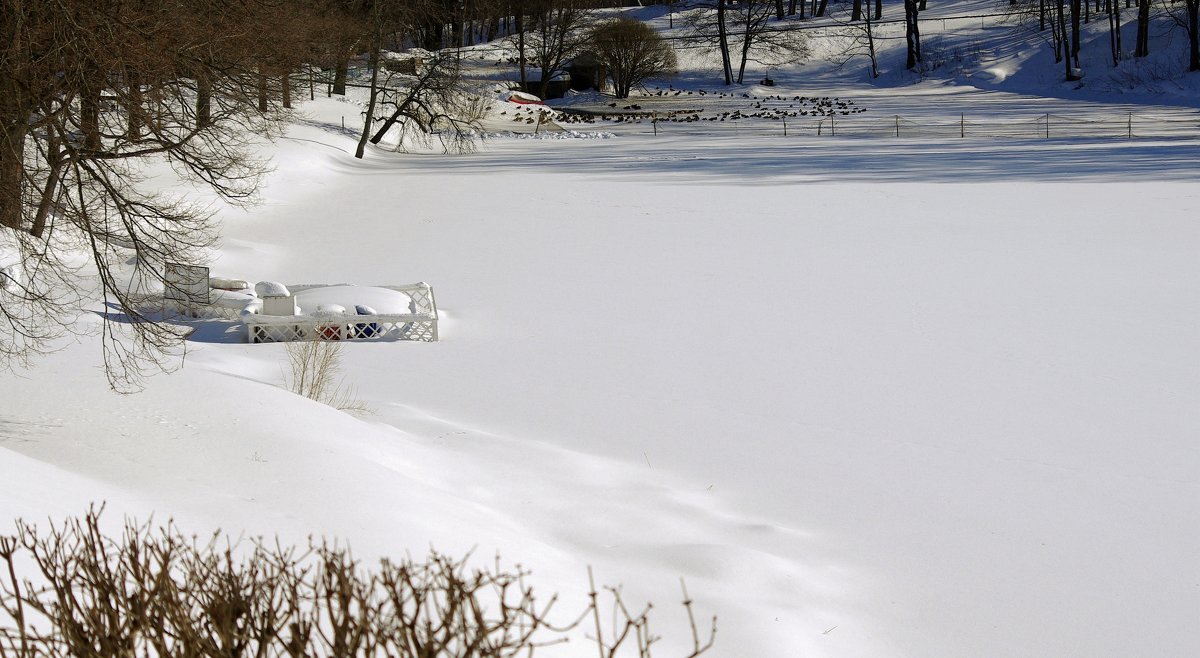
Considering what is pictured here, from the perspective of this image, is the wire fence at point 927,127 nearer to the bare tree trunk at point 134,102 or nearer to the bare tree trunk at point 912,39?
the bare tree trunk at point 912,39

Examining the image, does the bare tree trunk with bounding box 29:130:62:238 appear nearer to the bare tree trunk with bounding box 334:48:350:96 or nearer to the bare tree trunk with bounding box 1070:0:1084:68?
the bare tree trunk with bounding box 334:48:350:96

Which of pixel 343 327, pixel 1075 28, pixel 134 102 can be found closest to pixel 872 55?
pixel 1075 28

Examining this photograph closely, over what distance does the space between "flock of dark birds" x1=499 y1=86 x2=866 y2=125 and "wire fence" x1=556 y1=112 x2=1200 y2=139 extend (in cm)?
42

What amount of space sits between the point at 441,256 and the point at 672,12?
63849mm

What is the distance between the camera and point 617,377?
1307cm

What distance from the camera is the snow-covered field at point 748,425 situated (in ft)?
24.6

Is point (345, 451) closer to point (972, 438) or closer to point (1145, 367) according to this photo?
point (972, 438)

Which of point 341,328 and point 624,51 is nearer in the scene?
point 341,328

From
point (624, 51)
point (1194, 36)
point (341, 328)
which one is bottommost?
point (341, 328)

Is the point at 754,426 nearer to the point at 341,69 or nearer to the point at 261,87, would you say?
the point at 261,87

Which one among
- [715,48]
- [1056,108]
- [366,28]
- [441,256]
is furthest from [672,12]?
[441,256]

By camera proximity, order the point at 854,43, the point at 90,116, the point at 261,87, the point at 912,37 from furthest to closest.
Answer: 1. the point at 854,43
2. the point at 912,37
3. the point at 261,87
4. the point at 90,116

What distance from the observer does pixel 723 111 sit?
5266 cm

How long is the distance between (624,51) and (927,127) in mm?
20043
